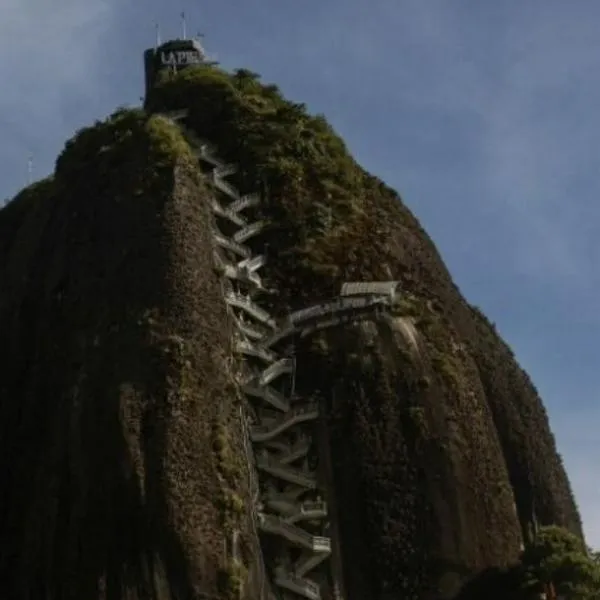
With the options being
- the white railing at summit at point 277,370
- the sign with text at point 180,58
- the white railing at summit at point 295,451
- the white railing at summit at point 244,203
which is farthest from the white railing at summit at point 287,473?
the sign with text at point 180,58

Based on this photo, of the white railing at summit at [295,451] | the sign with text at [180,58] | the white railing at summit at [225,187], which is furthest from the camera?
the sign with text at [180,58]

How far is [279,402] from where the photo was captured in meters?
53.2

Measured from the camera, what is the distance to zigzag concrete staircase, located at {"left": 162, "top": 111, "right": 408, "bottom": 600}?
49.3 metres

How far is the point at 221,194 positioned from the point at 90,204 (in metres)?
6.64

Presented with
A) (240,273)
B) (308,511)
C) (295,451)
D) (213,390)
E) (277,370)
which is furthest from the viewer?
(240,273)

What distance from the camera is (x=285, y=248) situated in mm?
59812

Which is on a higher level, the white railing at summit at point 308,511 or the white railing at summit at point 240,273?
the white railing at summit at point 240,273

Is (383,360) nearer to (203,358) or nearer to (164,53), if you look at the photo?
(203,358)

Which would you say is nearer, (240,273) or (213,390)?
(213,390)

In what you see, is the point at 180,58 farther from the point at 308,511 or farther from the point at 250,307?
the point at 308,511

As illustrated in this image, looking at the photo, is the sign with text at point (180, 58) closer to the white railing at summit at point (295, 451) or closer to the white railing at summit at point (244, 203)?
the white railing at summit at point (244, 203)

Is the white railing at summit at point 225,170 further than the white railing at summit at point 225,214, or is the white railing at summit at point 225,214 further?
the white railing at summit at point 225,170

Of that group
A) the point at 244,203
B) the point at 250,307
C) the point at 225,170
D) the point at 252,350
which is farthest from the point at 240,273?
the point at 225,170

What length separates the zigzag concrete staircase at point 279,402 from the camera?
49281mm
